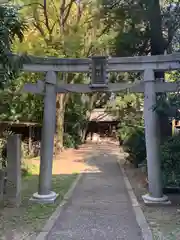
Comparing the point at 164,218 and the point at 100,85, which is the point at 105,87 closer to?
the point at 100,85

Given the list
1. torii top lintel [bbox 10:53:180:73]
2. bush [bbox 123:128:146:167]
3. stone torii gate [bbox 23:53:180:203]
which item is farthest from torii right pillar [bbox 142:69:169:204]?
bush [bbox 123:128:146:167]

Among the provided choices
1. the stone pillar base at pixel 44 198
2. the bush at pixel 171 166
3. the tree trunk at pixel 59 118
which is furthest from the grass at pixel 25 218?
the tree trunk at pixel 59 118

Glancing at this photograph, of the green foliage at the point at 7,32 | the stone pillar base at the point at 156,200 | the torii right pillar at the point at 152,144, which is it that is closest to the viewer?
the green foliage at the point at 7,32

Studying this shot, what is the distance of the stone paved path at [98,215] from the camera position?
5.62 metres

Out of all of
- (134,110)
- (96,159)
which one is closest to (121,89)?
(96,159)

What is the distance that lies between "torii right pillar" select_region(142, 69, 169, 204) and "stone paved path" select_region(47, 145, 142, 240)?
742mm

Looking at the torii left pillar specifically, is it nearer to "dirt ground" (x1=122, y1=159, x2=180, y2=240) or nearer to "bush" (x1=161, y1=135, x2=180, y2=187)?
"dirt ground" (x1=122, y1=159, x2=180, y2=240)

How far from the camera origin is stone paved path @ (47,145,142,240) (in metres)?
5.62

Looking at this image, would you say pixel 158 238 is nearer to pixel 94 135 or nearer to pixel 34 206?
pixel 34 206

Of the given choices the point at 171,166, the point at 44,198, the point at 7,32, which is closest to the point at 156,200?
the point at 171,166

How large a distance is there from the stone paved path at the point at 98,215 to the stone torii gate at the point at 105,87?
85 cm

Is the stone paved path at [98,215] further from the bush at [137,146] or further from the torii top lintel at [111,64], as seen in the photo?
the torii top lintel at [111,64]

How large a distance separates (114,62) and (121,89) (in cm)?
72

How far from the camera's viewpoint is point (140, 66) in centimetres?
805
